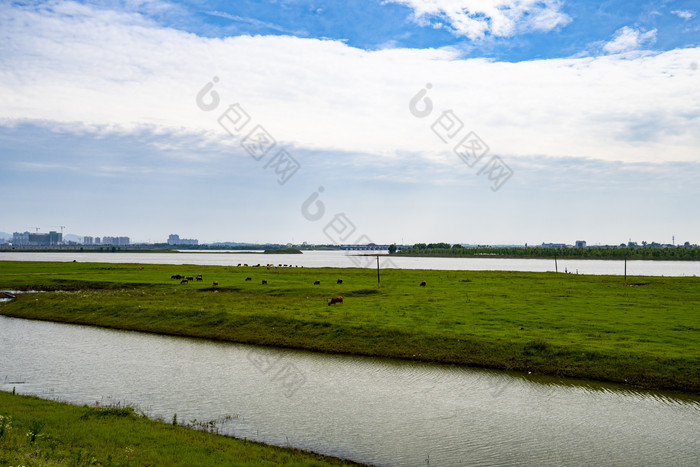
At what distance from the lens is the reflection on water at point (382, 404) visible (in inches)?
643

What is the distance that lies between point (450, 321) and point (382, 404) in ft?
56.1

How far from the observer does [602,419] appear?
19.5 meters

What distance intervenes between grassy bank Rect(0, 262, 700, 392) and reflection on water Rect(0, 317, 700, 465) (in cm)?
208

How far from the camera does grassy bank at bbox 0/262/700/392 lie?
27.2 m

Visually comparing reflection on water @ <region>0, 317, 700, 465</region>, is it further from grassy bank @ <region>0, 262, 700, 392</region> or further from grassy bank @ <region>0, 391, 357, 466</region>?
grassy bank @ <region>0, 262, 700, 392</region>

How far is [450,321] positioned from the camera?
36875 mm

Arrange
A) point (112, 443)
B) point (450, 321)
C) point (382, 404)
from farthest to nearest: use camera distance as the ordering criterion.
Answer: point (450, 321) < point (382, 404) < point (112, 443)

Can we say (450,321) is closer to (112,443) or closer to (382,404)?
(382,404)

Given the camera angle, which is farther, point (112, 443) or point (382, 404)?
point (382, 404)

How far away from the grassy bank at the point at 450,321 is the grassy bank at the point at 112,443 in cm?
1658

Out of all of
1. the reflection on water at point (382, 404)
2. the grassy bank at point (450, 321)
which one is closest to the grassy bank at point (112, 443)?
the reflection on water at point (382, 404)

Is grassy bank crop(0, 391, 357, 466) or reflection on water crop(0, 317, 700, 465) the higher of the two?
grassy bank crop(0, 391, 357, 466)

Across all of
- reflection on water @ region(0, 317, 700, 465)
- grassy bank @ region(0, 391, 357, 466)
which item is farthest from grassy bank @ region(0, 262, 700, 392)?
grassy bank @ region(0, 391, 357, 466)

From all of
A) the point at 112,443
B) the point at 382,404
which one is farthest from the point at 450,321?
the point at 112,443
